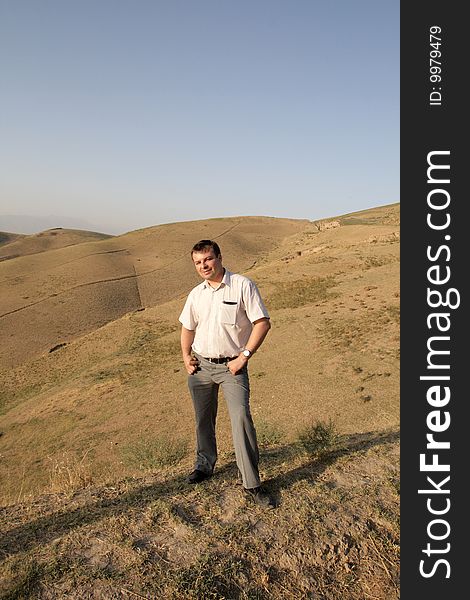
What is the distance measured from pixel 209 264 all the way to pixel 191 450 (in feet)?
19.7

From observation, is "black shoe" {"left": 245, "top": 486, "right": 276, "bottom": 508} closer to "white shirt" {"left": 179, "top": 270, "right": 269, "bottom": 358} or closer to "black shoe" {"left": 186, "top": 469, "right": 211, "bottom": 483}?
"black shoe" {"left": 186, "top": 469, "right": 211, "bottom": 483}

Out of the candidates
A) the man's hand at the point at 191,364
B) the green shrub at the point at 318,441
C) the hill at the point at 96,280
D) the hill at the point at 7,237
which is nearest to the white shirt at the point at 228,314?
the man's hand at the point at 191,364

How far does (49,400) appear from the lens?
15078 mm

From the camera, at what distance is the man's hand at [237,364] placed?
3.90 m

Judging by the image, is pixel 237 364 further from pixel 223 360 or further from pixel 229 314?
pixel 229 314

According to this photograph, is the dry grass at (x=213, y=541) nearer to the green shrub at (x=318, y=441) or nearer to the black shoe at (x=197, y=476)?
the black shoe at (x=197, y=476)

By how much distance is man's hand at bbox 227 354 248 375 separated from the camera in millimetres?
3904

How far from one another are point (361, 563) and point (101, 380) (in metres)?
14.1

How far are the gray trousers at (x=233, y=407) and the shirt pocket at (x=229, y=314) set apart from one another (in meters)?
0.44

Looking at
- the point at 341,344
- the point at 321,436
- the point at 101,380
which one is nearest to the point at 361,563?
the point at 321,436

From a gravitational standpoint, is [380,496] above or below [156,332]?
above

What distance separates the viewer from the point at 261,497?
4012 millimetres

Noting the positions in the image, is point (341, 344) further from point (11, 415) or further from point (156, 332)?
point (11, 415)

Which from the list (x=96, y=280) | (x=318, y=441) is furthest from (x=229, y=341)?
(x=96, y=280)
